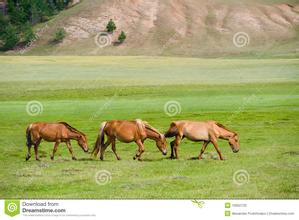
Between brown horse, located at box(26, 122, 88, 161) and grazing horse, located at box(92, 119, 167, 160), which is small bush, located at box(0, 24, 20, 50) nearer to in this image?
brown horse, located at box(26, 122, 88, 161)

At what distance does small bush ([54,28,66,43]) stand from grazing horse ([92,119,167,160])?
401 feet

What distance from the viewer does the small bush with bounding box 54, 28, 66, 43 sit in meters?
140

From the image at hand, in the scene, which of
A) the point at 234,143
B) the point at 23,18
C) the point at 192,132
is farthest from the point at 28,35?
the point at 192,132

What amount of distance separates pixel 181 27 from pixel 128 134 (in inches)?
5111

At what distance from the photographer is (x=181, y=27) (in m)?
148

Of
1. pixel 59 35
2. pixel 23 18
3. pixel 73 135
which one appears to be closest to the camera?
pixel 73 135

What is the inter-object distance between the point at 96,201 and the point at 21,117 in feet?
35.7

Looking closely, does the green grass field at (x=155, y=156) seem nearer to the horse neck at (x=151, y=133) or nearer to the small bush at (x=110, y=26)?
the horse neck at (x=151, y=133)

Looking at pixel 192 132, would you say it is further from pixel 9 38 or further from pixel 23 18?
pixel 23 18

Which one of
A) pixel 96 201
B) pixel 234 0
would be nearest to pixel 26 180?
pixel 96 201

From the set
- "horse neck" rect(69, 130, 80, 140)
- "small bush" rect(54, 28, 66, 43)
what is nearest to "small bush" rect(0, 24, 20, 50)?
"small bush" rect(54, 28, 66, 43)

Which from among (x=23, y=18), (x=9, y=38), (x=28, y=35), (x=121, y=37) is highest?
(x=23, y=18)

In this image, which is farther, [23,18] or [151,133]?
[23,18]

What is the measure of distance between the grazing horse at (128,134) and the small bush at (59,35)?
122 metres
